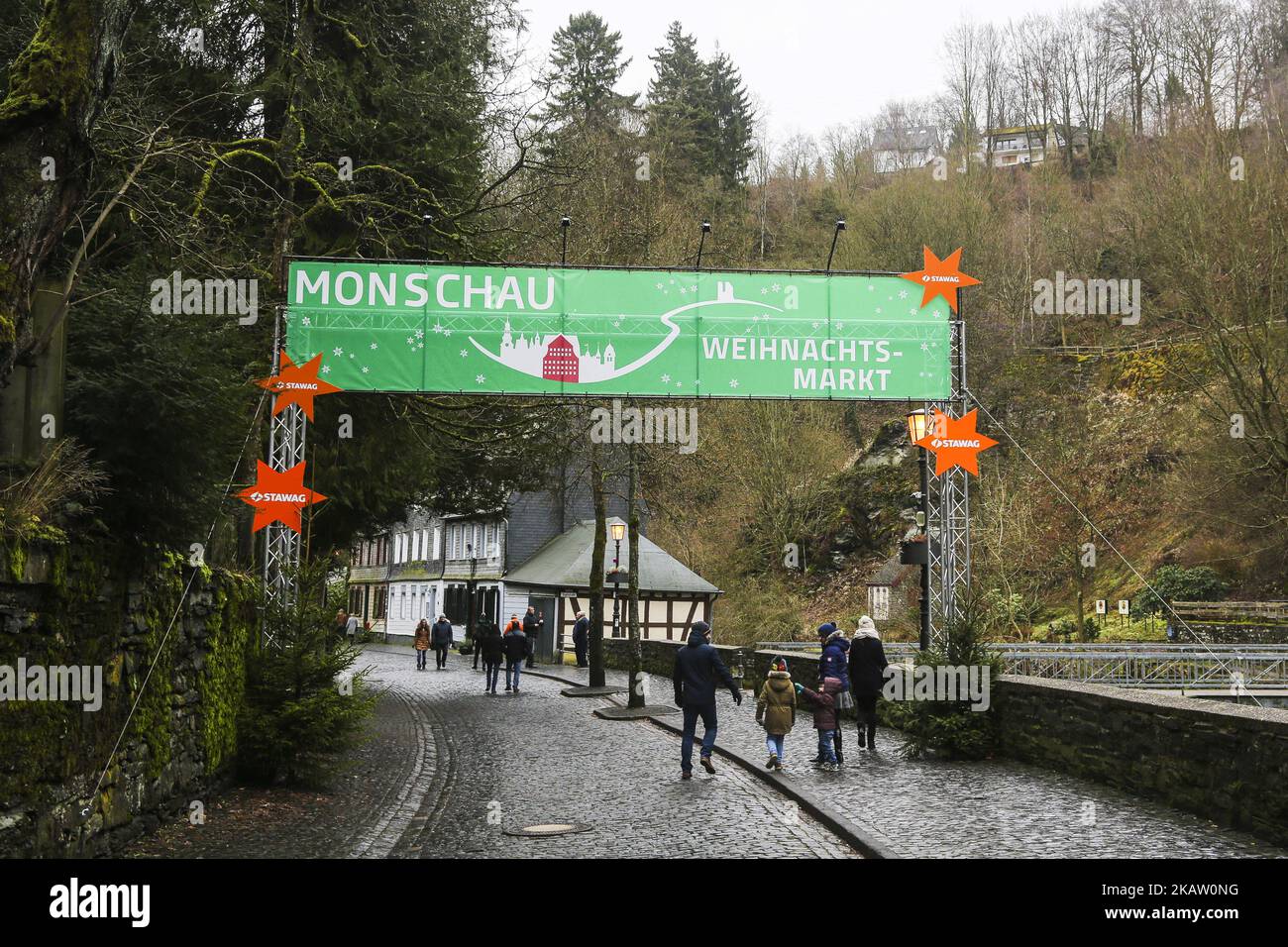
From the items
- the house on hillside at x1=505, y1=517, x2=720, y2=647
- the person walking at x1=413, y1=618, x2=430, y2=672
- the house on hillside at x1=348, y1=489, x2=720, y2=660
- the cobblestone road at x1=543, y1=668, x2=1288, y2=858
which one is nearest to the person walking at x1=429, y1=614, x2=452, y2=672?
the person walking at x1=413, y1=618, x2=430, y2=672

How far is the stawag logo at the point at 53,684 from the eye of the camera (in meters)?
7.11

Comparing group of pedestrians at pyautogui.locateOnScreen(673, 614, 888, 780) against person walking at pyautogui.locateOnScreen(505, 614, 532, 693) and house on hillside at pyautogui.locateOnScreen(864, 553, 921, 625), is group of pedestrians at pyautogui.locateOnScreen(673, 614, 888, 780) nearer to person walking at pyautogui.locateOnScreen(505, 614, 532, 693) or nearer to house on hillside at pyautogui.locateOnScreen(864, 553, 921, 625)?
person walking at pyautogui.locateOnScreen(505, 614, 532, 693)

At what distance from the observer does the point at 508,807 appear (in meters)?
11.8

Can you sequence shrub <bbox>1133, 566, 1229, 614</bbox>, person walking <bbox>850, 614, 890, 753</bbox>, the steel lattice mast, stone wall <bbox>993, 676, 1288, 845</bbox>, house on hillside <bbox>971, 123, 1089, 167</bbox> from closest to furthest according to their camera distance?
stone wall <bbox>993, 676, 1288, 845</bbox>, the steel lattice mast, person walking <bbox>850, 614, 890, 753</bbox>, shrub <bbox>1133, 566, 1229, 614</bbox>, house on hillside <bbox>971, 123, 1089, 167</bbox>

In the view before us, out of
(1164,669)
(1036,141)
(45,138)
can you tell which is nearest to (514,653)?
(1164,669)

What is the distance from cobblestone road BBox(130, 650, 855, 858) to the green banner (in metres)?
4.80

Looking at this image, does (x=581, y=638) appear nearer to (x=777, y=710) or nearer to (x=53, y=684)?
(x=777, y=710)

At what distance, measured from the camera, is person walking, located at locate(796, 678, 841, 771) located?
555 inches

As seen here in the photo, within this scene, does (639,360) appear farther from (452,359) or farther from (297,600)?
(297,600)
